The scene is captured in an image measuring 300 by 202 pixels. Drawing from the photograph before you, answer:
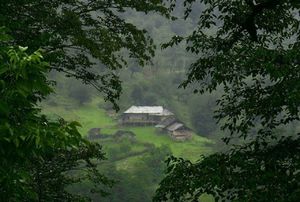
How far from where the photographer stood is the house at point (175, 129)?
121m

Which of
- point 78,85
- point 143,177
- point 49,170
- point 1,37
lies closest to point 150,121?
point 78,85

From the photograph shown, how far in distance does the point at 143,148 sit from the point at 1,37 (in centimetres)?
10424

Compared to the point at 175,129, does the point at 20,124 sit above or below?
above

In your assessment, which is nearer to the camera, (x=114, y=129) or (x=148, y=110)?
(x=114, y=129)

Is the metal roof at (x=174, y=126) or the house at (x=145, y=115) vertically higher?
the house at (x=145, y=115)

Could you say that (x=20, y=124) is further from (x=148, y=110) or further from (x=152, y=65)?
(x=148, y=110)

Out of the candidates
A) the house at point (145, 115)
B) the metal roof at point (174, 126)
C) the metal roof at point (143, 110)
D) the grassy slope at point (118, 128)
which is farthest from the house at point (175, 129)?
the metal roof at point (143, 110)

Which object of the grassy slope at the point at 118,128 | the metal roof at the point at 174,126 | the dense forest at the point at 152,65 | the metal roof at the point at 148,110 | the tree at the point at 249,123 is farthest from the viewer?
the metal roof at the point at 148,110

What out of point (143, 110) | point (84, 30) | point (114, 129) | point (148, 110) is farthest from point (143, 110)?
point (84, 30)

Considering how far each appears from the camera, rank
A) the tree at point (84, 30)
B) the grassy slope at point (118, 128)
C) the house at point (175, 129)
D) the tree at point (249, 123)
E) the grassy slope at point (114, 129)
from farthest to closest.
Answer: the house at point (175, 129)
the grassy slope at point (114, 129)
the grassy slope at point (118, 128)
the tree at point (84, 30)
the tree at point (249, 123)

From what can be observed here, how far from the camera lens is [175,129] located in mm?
121812

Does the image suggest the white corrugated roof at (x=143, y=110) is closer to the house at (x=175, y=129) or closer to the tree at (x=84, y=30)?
the house at (x=175, y=129)

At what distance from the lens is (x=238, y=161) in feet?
30.1

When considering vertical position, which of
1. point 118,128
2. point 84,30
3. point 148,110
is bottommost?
point 118,128
